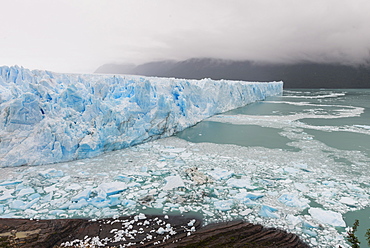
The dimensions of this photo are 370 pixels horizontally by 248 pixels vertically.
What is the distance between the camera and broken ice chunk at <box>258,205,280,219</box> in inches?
155

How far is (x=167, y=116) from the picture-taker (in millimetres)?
9773

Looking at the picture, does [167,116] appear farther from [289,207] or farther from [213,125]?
[289,207]

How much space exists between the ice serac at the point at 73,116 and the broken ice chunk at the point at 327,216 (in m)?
6.10

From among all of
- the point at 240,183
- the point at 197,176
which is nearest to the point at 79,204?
the point at 197,176

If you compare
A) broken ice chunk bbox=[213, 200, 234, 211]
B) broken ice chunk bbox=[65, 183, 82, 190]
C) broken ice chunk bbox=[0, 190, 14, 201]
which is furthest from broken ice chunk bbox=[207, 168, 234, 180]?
broken ice chunk bbox=[0, 190, 14, 201]

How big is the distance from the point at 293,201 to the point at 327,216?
1.99ft

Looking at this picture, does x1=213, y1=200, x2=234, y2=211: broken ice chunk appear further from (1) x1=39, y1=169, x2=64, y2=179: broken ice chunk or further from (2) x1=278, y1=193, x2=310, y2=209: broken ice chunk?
(1) x1=39, y1=169, x2=64, y2=179: broken ice chunk

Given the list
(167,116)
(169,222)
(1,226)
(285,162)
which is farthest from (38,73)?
(285,162)

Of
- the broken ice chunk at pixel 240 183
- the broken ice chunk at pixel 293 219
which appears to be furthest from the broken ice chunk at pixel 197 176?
the broken ice chunk at pixel 293 219

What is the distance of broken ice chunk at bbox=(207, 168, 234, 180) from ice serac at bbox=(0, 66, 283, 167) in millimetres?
3701

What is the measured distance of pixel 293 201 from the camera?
14.3 ft

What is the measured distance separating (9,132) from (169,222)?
568 cm

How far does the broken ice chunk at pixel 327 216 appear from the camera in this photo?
12.2 ft

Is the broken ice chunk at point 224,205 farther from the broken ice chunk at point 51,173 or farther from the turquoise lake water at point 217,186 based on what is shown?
the broken ice chunk at point 51,173
